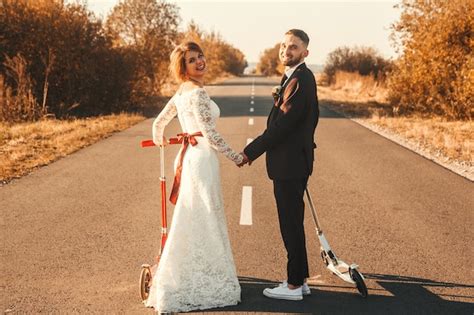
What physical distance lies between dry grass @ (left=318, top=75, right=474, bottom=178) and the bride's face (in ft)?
22.4

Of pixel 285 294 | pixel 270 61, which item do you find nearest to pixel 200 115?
pixel 285 294

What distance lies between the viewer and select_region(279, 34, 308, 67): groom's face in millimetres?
4105

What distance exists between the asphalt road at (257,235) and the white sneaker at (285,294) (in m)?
0.06

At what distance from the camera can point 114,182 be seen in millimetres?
8648

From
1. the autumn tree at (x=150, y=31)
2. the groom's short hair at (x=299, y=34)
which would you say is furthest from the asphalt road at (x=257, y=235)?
the autumn tree at (x=150, y=31)

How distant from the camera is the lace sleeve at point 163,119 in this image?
14.4ft

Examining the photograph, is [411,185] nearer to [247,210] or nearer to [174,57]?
[247,210]

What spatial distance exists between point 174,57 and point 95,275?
2.14m

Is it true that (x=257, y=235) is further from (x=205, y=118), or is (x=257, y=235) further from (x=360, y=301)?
(x=205, y=118)

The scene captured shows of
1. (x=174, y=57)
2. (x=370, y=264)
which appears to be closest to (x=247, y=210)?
(x=370, y=264)

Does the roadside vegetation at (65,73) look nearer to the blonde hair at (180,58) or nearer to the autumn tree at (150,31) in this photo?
the autumn tree at (150,31)

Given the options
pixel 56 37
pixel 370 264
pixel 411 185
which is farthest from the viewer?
pixel 56 37

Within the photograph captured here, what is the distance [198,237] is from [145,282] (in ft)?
1.88

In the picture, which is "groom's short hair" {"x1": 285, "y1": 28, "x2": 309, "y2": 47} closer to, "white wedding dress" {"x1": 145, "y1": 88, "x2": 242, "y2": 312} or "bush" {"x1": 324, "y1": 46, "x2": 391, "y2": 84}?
"white wedding dress" {"x1": 145, "y1": 88, "x2": 242, "y2": 312}
